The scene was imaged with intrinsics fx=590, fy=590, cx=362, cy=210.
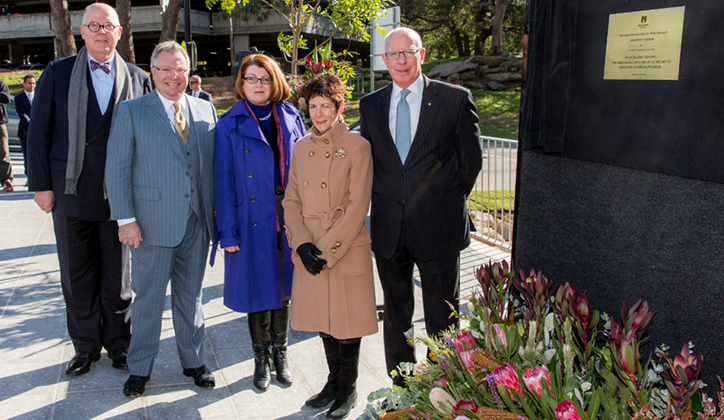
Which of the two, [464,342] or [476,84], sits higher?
[476,84]

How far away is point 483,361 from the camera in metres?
2.05

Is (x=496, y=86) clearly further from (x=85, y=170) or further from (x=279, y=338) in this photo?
(x=85, y=170)

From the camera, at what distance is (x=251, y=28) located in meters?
37.8

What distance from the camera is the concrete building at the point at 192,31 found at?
37656 millimetres

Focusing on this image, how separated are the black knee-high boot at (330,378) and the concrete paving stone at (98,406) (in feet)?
3.33

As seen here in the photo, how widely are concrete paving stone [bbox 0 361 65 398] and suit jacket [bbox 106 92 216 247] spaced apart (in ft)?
3.85

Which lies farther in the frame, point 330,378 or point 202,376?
point 202,376

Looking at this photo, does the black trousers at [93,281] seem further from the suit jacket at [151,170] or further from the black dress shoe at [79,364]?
the suit jacket at [151,170]

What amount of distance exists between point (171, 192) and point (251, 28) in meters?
36.5

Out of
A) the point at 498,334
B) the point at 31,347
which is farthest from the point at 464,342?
the point at 31,347

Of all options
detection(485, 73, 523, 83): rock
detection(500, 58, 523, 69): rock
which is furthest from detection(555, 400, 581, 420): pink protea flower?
detection(500, 58, 523, 69): rock

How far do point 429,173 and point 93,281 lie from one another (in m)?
2.46

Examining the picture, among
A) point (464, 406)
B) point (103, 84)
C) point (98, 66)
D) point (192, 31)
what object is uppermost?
point (192, 31)

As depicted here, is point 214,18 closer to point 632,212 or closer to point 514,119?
point 514,119
